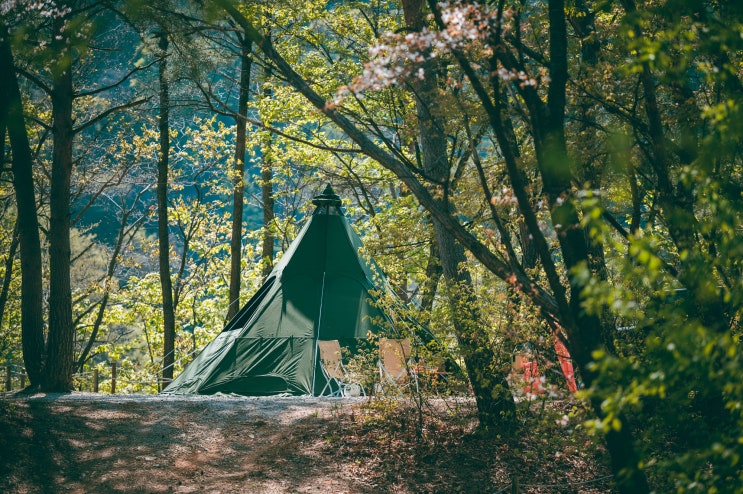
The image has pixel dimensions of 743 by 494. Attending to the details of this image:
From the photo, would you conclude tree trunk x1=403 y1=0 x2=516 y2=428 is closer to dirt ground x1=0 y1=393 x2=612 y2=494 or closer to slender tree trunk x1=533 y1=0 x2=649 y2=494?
dirt ground x1=0 y1=393 x2=612 y2=494

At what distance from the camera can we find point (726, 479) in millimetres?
3420

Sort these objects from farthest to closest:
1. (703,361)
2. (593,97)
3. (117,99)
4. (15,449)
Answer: (117,99), (15,449), (593,97), (703,361)

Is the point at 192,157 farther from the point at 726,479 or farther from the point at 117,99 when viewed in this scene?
the point at 726,479

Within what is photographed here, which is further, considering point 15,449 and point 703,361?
point 15,449

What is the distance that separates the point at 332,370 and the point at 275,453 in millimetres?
2515

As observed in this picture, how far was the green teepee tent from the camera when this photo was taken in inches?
397

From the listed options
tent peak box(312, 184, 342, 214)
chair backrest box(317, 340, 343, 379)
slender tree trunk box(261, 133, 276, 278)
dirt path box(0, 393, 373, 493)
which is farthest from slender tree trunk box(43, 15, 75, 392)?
slender tree trunk box(261, 133, 276, 278)

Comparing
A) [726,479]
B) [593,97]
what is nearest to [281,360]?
[593,97]

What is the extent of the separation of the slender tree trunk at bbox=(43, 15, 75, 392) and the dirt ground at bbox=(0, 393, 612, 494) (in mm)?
1474

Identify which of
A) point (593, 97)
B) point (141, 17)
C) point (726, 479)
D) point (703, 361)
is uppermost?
point (141, 17)

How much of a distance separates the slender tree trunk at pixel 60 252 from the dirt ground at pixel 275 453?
1474 mm

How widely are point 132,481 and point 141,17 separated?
4.89 metres

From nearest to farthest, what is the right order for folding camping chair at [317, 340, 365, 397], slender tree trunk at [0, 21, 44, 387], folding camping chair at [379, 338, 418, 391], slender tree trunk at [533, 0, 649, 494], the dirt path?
slender tree trunk at [533, 0, 649, 494] < the dirt path < folding camping chair at [379, 338, 418, 391] < slender tree trunk at [0, 21, 44, 387] < folding camping chair at [317, 340, 365, 397]

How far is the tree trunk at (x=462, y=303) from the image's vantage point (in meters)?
6.91
